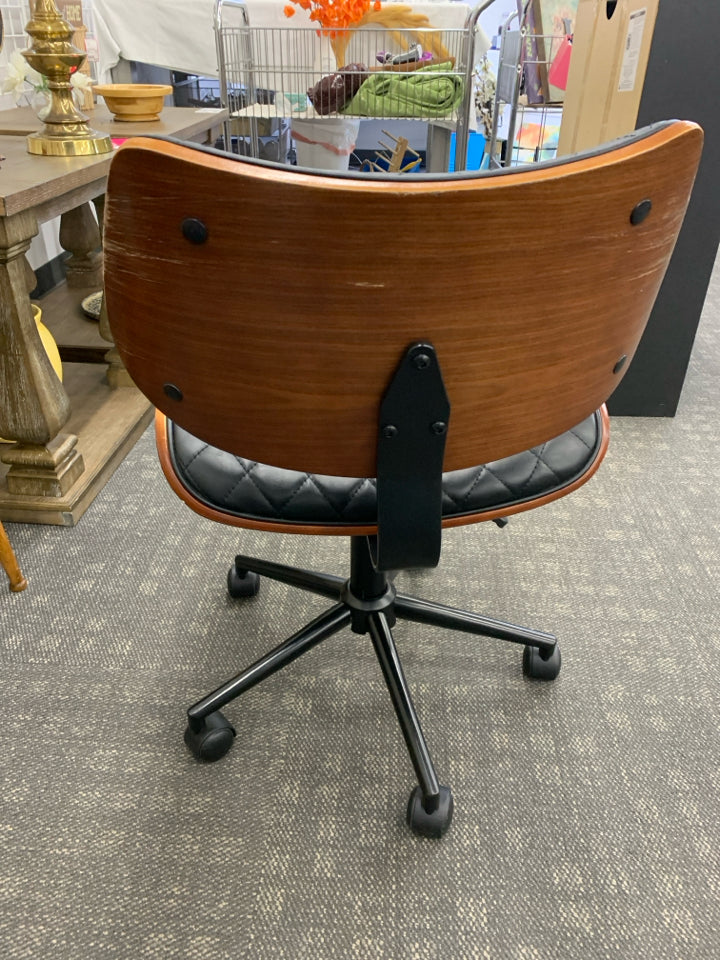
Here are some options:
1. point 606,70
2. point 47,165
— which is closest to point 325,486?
point 47,165

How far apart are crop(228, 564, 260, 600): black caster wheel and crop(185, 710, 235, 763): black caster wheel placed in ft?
1.00

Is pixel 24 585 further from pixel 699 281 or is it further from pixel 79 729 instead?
pixel 699 281

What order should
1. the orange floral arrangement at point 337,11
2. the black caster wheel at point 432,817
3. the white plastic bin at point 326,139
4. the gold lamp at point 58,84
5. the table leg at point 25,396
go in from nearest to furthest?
the black caster wheel at point 432,817, the table leg at point 25,396, the gold lamp at point 58,84, the orange floral arrangement at point 337,11, the white plastic bin at point 326,139

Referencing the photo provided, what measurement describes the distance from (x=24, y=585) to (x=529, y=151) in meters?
3.10

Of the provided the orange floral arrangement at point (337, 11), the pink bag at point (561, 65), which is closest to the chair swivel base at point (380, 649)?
the orange floral arrangement at point (337, 11)

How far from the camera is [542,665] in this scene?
1.13 metres

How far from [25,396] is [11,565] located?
1.11ft

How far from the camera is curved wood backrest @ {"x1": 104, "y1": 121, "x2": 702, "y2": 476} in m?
0.47

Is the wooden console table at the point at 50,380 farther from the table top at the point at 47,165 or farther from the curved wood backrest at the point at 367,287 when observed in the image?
the curved wood backrest at the point at 367,287

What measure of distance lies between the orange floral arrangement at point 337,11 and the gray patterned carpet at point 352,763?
1925 millimetres

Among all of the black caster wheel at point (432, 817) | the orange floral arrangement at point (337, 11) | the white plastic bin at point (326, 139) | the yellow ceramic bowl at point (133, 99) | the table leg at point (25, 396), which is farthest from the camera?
the white plastic bin at point (326, 139)

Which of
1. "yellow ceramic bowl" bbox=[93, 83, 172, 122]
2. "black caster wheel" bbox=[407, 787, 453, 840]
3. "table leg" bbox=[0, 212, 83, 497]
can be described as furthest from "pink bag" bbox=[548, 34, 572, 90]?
"black caster wheel" bbox=[407, 787, 453, 840]

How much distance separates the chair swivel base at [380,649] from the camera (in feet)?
2.99

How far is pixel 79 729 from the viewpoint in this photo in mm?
1039
